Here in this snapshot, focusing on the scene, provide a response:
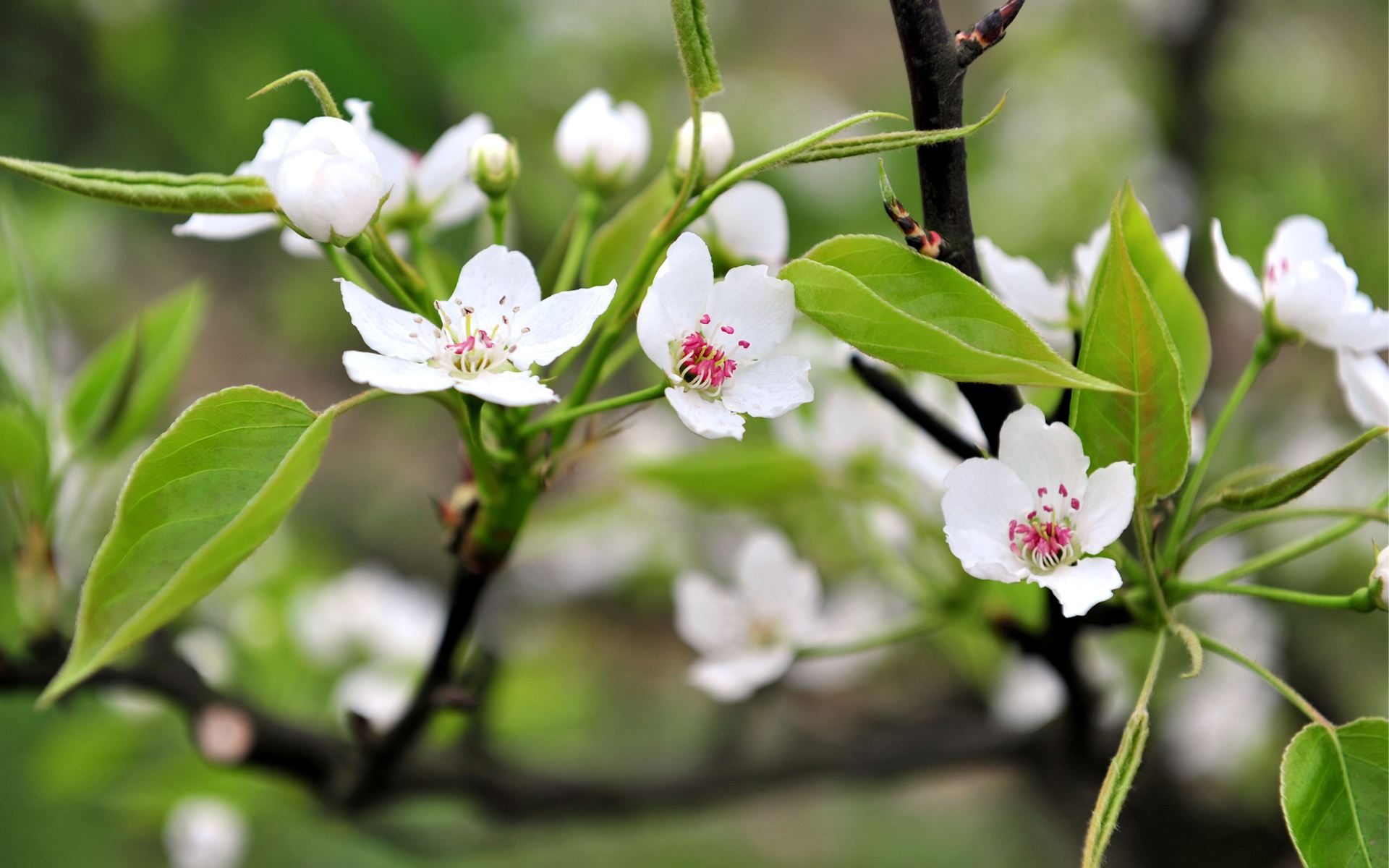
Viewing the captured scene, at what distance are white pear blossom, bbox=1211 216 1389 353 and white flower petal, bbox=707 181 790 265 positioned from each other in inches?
12.7

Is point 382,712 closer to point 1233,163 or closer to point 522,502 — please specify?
point 522,502

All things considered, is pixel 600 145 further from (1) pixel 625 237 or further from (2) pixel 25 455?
(2) pixel 25 455

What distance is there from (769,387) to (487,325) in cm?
19

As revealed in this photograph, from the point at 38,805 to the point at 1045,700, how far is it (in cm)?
255

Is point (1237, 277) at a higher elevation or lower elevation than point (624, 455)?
higher

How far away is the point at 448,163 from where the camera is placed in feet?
2.94

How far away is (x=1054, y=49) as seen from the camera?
317 cm

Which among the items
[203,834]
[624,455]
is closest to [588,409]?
[624,455]

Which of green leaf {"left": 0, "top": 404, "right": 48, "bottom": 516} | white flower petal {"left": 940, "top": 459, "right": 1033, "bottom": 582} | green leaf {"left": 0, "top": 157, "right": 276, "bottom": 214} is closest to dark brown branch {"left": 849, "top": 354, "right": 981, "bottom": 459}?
white flower petal {"left": 940, "top": 459, "right": 1033, "bottom": 582}

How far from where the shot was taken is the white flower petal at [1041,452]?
700mm

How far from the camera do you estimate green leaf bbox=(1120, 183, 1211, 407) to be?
0.78m

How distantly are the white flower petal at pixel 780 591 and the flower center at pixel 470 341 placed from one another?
21.9 inches

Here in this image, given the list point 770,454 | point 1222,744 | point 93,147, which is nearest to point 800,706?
point 1222,744

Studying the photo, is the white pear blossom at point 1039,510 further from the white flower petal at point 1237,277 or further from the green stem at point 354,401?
the green stem at point 354,401
